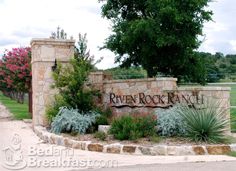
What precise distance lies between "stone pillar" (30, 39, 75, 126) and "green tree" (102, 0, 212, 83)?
2.18 metres

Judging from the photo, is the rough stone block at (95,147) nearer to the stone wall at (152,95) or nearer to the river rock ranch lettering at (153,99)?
the stone wall at (152,95)

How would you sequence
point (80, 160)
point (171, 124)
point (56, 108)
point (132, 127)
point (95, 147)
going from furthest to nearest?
point (56, 108), point (171, 124), point (132, 127), point (95, 147), point (80, 160)

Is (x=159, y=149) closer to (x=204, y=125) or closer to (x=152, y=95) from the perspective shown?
(x=204, y=125)

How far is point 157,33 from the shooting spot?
15.8 meters

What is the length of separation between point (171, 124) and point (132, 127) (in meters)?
1.07

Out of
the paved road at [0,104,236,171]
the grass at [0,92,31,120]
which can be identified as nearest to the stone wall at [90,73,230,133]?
the paved road at [0,104,236,171]

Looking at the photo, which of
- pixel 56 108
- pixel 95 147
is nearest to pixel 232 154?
pixel 95 147

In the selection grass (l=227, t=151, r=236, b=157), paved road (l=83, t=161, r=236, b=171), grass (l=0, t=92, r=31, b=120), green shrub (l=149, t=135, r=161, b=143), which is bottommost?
paved road (l=83, t=161, r=236, b=171)

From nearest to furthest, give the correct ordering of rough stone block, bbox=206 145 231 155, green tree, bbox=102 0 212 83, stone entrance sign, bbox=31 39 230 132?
rough stone block, bbox=206 145 231 155 → stone entrance sign, bbox=31 39 230 132 → green tree, bbox=102 0 212 83

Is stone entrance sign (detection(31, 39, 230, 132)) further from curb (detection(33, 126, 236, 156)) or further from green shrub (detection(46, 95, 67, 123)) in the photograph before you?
curb (detection(33, 126, 236, 156))

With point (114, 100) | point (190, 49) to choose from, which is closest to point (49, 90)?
point (114, 100)

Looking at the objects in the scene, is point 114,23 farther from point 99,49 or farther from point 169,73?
point 169,73

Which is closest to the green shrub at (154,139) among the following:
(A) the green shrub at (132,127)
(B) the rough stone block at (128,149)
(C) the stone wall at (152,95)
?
(A) the green shrub at (132,127)

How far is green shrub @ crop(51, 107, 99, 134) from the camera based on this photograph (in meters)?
13.0
